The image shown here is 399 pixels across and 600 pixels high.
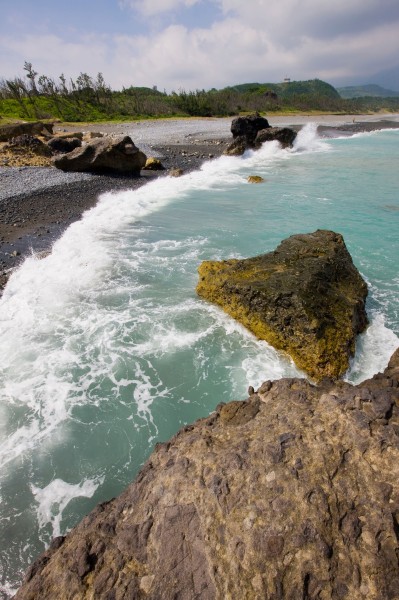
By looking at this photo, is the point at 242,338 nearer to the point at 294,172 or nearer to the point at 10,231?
the point at 10,231

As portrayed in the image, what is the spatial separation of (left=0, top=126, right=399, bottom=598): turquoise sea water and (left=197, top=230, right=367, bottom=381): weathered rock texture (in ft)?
1.53

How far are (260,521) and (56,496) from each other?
12.9 feet

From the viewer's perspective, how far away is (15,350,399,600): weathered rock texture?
3148mm

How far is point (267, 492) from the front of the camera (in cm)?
366

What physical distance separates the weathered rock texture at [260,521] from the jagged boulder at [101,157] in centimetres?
2533

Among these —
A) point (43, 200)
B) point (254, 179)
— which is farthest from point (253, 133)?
point (43, 200)

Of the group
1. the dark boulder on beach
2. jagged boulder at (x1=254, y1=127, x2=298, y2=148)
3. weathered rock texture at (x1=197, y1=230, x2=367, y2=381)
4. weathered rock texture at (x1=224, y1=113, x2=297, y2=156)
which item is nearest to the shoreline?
weathered rock texture at (x1=197, y1=230, x2=367, y2=381)

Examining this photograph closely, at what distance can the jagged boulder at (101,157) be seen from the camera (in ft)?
83.3

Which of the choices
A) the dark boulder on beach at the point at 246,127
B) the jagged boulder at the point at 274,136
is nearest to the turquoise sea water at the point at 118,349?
the jagged boulder at the point at 274,136

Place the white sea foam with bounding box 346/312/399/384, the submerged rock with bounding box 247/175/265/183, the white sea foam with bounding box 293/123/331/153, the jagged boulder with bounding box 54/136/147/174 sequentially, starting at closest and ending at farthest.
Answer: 1. the white sea foam with bounding box 346/312/399/384
2. the jagged boulder with bounding box 54/136/147/174
3. the submerged rock with bounding box 247/175/265/183
4. the white sea foam with bounding box 293/123/331/153

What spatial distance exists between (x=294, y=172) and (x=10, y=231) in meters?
24.4

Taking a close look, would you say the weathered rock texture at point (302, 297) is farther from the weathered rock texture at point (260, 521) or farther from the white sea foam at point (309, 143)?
the white sea foam at point (309, 143)

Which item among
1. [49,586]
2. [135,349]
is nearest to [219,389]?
[135,349]

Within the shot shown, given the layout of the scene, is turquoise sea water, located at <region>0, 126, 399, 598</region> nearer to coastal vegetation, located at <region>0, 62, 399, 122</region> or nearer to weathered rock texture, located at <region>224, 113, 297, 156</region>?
weathered rock texture, located at <region>224, 113, 297, 156</region>
